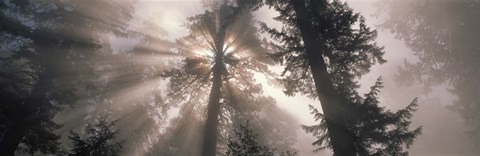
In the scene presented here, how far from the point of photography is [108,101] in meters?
32.6

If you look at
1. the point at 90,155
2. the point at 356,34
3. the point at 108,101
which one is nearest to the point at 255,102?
the point at 356,34

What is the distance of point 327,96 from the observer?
12.2 meters

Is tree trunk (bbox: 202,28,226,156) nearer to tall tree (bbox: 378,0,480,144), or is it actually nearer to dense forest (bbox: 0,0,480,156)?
dense forest (bbox: 0,0,480,156)

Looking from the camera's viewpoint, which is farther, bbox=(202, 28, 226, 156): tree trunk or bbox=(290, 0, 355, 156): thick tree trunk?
bbox=(202, 28, 226, 156): tree trunk

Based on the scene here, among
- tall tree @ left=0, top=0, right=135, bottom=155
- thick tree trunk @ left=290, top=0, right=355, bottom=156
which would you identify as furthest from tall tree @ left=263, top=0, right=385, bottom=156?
tall tree @ left=0, top=0, right=135, bottom=155

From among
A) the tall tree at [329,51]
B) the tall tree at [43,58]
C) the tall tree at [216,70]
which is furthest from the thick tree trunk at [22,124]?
the tall tree at [329,51]

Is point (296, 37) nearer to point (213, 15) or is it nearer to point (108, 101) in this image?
point (213, 15)

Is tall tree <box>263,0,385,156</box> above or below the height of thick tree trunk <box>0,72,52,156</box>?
above

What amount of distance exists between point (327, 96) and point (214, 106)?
395 inches

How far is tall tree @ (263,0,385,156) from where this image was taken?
11953 mm

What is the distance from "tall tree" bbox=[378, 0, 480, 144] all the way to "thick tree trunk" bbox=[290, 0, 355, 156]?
1999cm

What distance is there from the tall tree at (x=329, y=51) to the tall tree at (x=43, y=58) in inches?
480

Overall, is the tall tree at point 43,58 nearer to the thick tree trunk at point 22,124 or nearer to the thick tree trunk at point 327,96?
the thick tree trunk at point 22,124

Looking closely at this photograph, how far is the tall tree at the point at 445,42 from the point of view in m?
27.6
